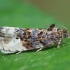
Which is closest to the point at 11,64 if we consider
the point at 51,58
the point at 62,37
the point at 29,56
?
the point at 29,56

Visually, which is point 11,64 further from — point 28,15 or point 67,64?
point 28,15

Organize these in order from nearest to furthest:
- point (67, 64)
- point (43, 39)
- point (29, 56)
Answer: point (67, 64) → point (29, 56) → point (43, 39)

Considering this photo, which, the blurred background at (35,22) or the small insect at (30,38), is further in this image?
the small insect at (30,38)

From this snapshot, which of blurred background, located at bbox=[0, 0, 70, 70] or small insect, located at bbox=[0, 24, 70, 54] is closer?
blurred background, located at bbox=[0, 0, 70, 70]
